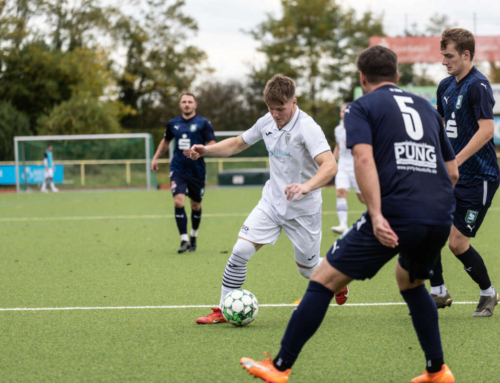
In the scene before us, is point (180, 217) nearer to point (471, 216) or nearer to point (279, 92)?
point (279, 92)

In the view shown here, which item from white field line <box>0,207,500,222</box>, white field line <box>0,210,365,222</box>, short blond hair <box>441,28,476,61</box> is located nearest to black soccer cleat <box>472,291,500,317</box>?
short blond hair <box>441,28,476,61</box>

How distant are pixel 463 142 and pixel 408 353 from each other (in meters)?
1.73

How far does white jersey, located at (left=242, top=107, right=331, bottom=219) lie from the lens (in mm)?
4574

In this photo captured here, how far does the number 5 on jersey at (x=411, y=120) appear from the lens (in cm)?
305

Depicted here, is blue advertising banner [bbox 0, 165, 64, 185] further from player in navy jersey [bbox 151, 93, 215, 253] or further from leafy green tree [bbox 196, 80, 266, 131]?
leafy green tree [bbox 196, 80, 266, 131]

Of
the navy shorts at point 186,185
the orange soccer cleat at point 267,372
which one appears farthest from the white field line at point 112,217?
the orange soccer cleat at point 267,372

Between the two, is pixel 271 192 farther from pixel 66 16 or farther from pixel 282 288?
pixel 66 16

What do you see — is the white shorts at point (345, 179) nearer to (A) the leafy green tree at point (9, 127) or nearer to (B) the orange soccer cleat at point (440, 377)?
(B) the orange soccer cleat at point (440, 377)

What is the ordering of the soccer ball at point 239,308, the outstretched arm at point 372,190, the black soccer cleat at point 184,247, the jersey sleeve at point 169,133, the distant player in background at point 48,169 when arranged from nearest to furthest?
the outstretched arm at point 372,190 → the soccer ball at point 239,308 → the black soccer cleat at point 184,247 → the jersey sleeve at point 169,133 → the distant player in background at point 48,169

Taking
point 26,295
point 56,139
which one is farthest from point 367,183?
point 56,139

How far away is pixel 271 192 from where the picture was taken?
4.85 metres

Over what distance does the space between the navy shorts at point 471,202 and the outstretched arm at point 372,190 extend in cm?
200

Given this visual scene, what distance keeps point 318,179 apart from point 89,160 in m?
24.8

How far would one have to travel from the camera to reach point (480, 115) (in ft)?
15.0
